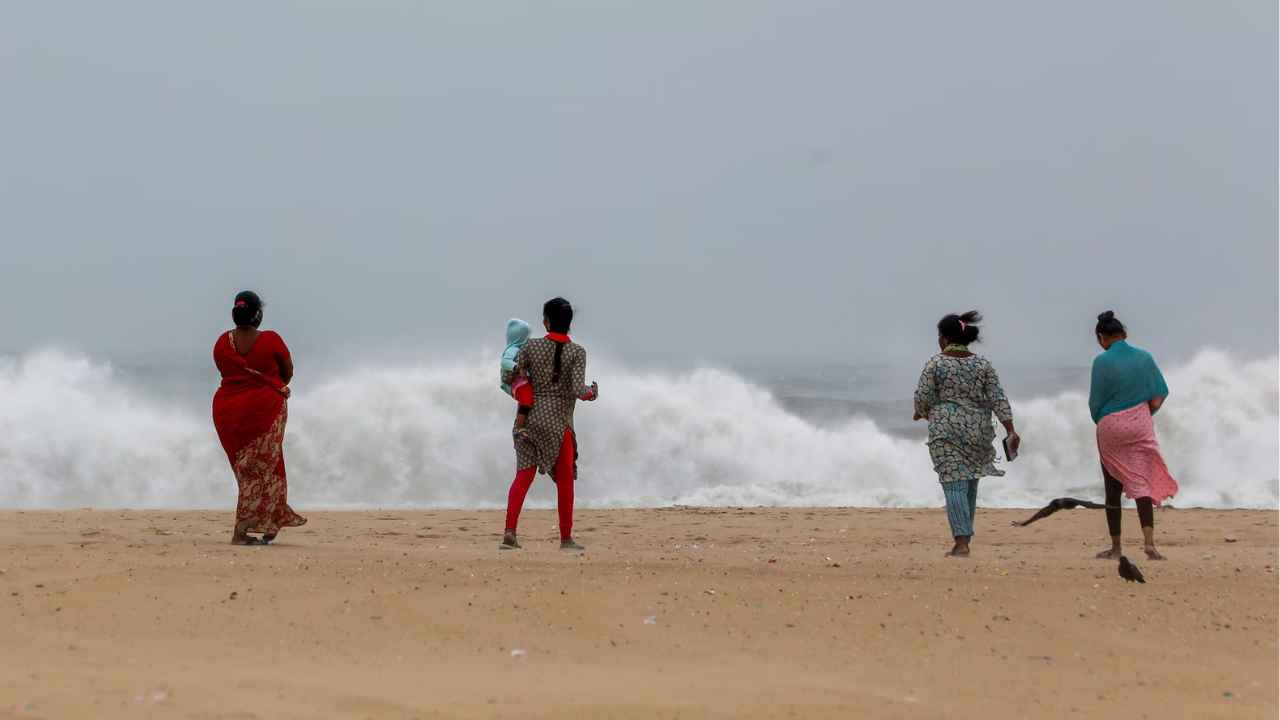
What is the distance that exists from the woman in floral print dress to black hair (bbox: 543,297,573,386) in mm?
2454

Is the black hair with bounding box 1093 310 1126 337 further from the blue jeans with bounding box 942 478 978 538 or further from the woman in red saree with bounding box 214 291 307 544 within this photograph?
the woman in red saree with bounding box 214 291 307 544

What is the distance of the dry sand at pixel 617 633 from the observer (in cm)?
459

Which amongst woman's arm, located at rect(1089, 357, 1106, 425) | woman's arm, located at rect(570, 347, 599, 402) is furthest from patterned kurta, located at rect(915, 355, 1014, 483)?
woman's arm, located at rect(570, 347, 599, 402)

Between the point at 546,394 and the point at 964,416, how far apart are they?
113 inches

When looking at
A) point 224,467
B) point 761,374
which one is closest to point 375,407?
point 224,467

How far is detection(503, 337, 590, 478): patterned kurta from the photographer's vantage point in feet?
27.3

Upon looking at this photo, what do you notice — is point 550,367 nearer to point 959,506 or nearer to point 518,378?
point 518,378

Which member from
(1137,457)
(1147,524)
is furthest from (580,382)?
(1147,524)

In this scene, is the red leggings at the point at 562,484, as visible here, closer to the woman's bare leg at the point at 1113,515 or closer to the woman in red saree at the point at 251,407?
the woman in red saree at the point at 251,407

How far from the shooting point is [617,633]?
565cm

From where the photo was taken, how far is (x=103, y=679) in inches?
188

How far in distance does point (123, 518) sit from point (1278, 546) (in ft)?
31.6

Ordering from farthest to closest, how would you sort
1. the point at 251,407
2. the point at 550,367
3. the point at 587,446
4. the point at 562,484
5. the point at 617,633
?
the point at 587,446 → the point at 562,484 → the point at 550,367 → the point at 251,407 → the point at 617,633

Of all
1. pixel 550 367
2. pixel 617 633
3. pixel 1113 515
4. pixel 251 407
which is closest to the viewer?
pixel 617 633
